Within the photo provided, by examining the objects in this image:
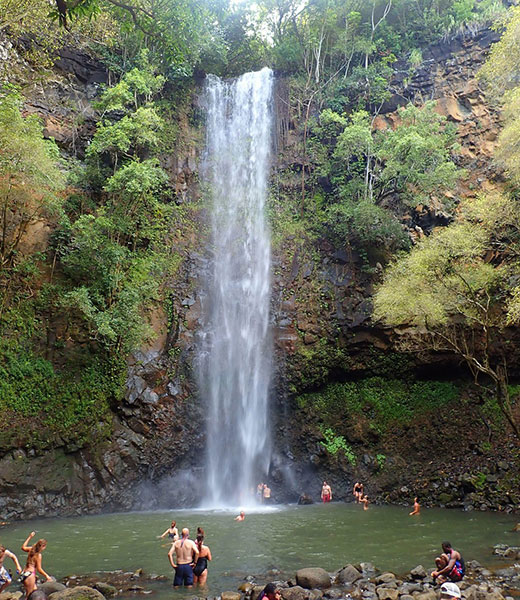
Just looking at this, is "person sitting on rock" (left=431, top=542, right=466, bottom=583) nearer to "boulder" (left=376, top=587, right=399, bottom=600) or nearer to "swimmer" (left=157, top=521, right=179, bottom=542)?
"boulder" (left=376, top=587, right=399, bottom=600)

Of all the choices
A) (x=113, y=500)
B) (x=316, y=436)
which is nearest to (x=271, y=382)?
(x=316, y=436)

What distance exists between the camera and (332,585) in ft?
28.8

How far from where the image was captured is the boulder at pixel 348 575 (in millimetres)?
8891

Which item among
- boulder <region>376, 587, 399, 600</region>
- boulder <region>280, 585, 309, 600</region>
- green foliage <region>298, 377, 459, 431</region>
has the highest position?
green foliage <region>298, 377, 459, 431</region>

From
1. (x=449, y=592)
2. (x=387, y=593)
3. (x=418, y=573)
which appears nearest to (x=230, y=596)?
(x=387, y=593)

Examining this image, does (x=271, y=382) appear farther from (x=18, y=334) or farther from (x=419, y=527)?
(x=18, y=334)

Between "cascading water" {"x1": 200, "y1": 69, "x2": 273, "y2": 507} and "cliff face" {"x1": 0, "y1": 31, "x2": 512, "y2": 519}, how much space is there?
0.60 m

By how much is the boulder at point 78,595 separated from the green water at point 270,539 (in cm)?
119

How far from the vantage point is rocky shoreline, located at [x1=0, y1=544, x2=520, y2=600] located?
786 centimetres

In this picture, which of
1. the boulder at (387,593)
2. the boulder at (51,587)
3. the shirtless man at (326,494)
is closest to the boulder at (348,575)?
the boulder at (387,593)

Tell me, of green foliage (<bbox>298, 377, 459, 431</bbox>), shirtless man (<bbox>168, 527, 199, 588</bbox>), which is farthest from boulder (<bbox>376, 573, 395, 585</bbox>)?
green foliage (<bbox>298, 377, 459, 431</bbox>)

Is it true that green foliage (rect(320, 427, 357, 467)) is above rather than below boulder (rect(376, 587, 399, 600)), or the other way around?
above

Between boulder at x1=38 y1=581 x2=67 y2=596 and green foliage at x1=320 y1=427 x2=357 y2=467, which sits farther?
green foliage at x1=320 y1=427 x2=357 y2=467

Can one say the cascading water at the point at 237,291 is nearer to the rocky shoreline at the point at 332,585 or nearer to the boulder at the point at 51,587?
the rocky shoreline at the point at 332,585
